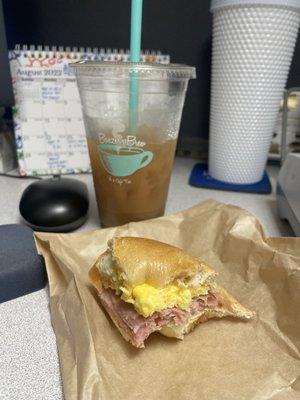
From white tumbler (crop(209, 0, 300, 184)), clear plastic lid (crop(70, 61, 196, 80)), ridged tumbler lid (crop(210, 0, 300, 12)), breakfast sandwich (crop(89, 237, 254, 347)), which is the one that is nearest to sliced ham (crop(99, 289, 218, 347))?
breakfast sandwich (crop(89, 237, 254, 347))

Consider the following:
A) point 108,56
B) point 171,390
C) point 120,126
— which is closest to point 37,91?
point 108,56

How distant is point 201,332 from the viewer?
0.40 metres

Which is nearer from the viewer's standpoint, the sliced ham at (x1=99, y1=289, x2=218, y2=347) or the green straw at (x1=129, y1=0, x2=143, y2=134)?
the sliced ham at (x1=99, y1=289, x2=218, y2=347)

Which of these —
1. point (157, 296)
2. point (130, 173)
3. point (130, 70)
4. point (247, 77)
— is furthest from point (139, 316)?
point (247, 77)

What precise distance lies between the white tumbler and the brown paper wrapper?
27cm

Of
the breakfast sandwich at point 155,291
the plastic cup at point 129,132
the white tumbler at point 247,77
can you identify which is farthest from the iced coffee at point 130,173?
the white tumbler at point 247,77

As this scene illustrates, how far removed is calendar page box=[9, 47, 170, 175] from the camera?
72 centimetres

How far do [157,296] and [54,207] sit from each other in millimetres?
254

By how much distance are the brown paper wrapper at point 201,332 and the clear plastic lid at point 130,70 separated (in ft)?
0.73

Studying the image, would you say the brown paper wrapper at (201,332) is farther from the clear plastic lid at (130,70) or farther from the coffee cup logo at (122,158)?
the clear plastic lid at (130,70)

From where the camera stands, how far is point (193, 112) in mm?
962

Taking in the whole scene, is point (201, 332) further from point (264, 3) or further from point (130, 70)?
point (264, 3)

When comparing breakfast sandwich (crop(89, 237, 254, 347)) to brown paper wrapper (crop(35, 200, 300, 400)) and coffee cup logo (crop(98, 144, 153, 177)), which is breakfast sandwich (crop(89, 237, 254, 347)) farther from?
coffee cup logo (crop(98, 144, 153, 177))

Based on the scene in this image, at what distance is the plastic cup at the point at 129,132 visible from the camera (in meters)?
0.51
